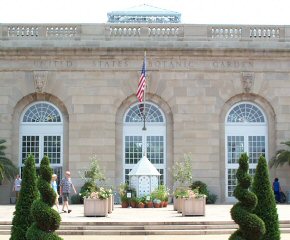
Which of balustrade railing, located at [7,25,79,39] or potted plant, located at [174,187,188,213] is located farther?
balustrade railing, located at [7,25,79,39]

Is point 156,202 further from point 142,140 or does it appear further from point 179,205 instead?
point 142,140

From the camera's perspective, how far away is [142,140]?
1371 inches

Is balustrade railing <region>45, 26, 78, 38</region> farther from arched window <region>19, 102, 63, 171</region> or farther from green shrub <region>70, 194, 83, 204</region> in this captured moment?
green shrub <region>70, 194, 83, 204</region>

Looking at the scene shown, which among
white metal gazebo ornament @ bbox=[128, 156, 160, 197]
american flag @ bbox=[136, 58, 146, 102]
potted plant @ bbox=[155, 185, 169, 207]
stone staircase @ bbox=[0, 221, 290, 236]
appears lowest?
stone staircase @ bbox=[0, 221, 290, 236]

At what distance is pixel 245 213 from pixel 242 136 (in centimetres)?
2046

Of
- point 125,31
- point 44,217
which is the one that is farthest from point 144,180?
point 44,217

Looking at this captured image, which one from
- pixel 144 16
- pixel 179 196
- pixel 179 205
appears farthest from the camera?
pixel 144 16

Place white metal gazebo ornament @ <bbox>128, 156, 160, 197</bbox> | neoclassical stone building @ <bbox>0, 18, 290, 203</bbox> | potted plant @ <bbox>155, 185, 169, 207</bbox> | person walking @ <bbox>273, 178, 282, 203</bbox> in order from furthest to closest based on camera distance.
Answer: neoclassical stone building @ <bbox>0, 18, 290, 203</bbox>
person walking @ <bbox>273, 178, 282, 203</bbox>
white metal gazebo ornament @ <bbox>128, 156, 160, 197</bbox>
potted plant @ <bbox>155, 185, 169, 207</bbox>

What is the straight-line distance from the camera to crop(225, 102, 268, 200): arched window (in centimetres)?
3497

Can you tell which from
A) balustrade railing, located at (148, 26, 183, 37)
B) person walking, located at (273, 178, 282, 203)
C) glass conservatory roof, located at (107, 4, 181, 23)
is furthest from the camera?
glass conservatory roof, located at (107, 4, 181, 23)

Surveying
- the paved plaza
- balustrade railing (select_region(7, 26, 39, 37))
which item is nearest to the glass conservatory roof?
balustrade railing (select_region(7, 26, 39, 37))

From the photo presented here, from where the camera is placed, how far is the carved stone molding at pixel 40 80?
3434 cm

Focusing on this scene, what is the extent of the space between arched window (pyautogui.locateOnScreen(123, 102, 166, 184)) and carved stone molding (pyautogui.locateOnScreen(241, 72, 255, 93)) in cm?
444

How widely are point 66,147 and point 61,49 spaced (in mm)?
4962
